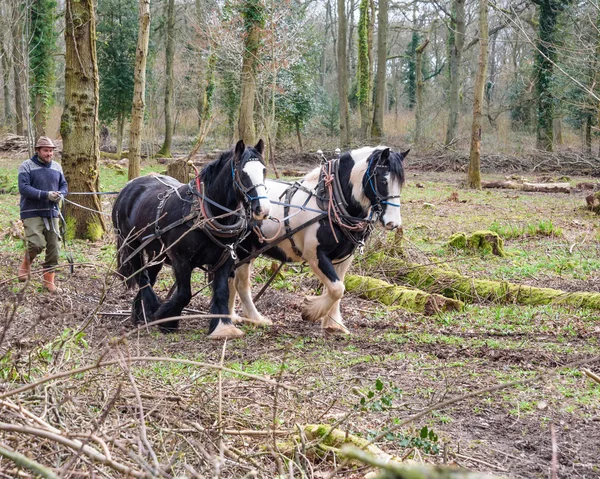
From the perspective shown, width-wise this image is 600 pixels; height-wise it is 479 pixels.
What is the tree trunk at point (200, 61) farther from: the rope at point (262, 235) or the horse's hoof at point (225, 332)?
the horse's hoof at point (225, 332)

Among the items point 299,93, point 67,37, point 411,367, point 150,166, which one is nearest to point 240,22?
point 150,166

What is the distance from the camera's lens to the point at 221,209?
6.93 meters

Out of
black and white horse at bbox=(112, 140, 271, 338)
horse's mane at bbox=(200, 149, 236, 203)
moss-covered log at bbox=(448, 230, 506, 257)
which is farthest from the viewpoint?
moss-covered log at bbox=(448, 230, 506, 257)

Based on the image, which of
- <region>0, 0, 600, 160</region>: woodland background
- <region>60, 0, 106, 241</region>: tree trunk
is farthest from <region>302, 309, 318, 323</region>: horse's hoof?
<region>0, 0, 600, 160</region>: woodland background

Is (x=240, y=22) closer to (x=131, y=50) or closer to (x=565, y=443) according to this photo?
(x=131, y=50)

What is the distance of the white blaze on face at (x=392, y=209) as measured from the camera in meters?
6.93

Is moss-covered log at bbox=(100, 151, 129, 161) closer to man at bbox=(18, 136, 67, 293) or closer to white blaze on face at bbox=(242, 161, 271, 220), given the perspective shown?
man at bbox=(18, 136, 67, 293)

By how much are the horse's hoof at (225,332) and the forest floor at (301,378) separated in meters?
0.10

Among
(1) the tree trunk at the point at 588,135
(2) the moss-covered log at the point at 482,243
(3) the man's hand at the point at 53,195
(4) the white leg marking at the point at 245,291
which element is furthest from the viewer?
(1) the tree trunk at the point at 588,135

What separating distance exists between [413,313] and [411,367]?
220 centimetres

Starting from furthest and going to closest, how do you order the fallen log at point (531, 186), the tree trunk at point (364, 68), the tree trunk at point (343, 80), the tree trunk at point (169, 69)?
the tree trunk at point (364, 68) → the tree trunk at point (169, 69) → the tree trunk at point (343, 80) → the fallen log at point (531, 186)

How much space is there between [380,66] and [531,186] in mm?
9043

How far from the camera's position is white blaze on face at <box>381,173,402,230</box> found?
693 centimetres

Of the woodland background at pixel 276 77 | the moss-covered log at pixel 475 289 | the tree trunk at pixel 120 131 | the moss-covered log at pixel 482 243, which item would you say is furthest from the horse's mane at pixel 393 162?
the tree trunk at pixel 120 131
